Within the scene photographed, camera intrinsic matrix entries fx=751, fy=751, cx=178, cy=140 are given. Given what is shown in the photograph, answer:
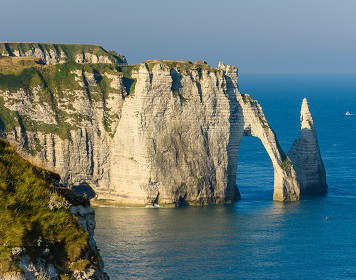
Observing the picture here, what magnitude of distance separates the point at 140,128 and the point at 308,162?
22.8m

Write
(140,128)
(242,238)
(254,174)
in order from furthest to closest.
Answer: (254,174)
(140,128)
(242,238)

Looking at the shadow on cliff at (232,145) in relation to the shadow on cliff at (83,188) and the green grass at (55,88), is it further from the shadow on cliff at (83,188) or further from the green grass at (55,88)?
the shadow on cliff at (83,188)

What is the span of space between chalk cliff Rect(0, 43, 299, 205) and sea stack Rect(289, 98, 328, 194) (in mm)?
3434

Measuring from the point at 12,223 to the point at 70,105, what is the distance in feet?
259

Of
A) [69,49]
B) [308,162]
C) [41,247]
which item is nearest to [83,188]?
[308,162]

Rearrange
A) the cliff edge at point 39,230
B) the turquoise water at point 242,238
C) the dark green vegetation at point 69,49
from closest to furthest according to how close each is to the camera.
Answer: the cliff edge at point 39,230
the turquoise water at point 242,238
the dark green vegetation at point 69,49

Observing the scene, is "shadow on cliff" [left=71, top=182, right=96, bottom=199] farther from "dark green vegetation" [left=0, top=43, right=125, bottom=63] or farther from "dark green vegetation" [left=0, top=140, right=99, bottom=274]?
"dark green vegetation" [left=0, top=140, right=99, bottom=274]

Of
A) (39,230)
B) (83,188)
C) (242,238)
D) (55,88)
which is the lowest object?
(242,238)

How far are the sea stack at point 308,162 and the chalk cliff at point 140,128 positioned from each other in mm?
3434

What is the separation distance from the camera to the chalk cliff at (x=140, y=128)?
3561 inches

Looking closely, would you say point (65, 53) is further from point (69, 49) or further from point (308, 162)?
point (308, 162)

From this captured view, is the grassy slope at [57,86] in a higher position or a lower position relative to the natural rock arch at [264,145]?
higher

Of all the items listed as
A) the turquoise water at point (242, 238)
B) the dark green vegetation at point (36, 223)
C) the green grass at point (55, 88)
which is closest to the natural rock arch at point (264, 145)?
the turquoise water at point (242, 238)

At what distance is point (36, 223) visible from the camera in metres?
16.1
